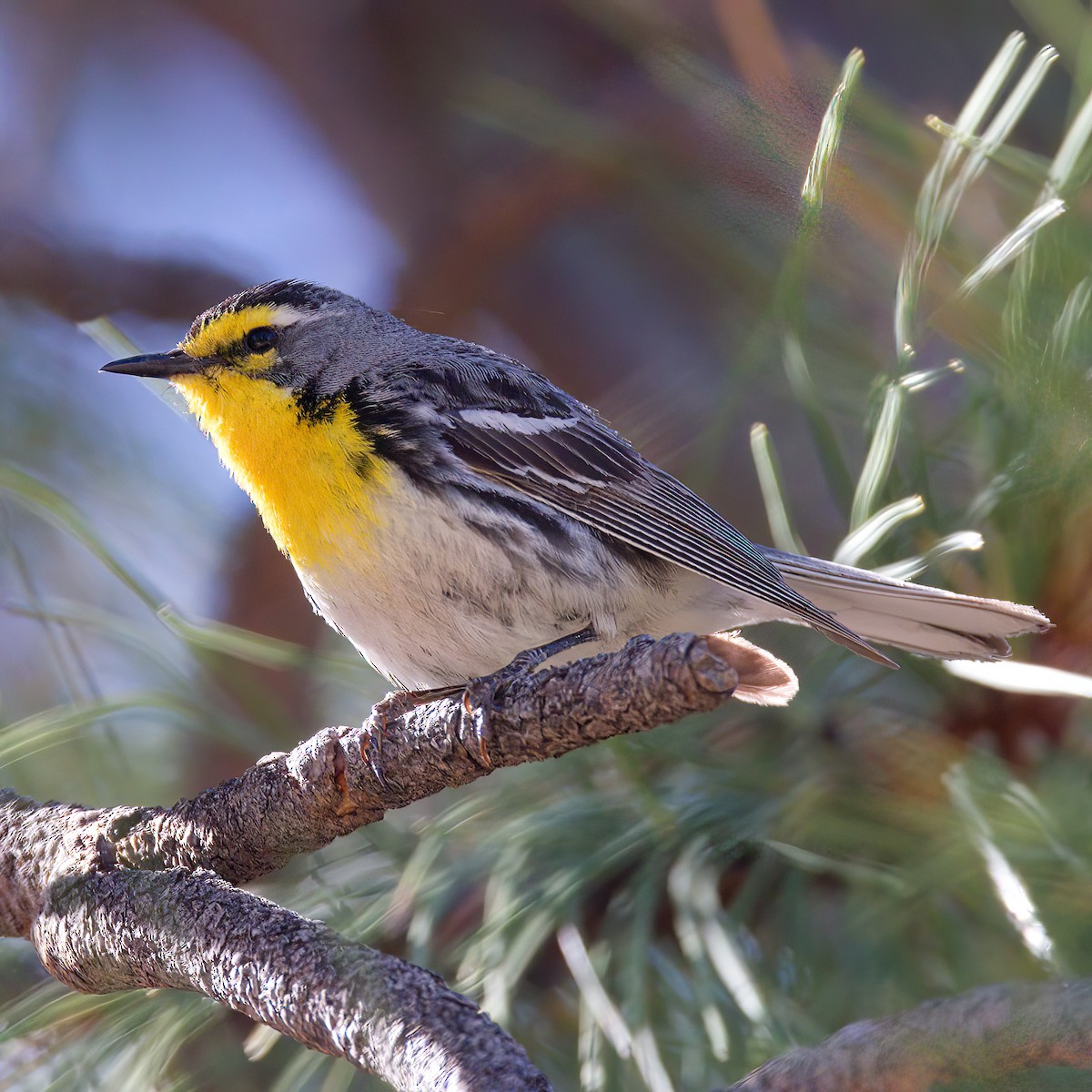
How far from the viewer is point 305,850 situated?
1392mm

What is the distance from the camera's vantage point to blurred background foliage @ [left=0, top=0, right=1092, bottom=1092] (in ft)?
4.20

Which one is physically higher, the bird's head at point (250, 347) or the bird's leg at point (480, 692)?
the bird's head at point (250, 347)

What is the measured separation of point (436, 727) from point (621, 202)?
1.56m

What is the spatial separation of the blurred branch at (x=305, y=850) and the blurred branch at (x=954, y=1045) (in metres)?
0.22

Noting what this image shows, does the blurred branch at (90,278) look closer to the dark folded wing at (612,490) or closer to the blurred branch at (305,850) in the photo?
the dark folded wing at (612,490)

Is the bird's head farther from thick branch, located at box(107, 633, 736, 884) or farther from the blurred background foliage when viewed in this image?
thick branch, located at box(107, 633, 736, 884)

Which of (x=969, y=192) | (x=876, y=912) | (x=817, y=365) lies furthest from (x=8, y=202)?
(x=876, y=912)

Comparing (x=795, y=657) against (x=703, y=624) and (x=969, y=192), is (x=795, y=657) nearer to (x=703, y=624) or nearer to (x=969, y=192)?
(x=703, y=624)

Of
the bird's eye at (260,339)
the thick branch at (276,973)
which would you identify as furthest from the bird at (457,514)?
the thick branch at (276,973)

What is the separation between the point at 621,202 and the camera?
8.17 feet

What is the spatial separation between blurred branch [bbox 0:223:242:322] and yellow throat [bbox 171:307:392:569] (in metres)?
0.44

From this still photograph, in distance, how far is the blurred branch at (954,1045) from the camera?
0.83 m

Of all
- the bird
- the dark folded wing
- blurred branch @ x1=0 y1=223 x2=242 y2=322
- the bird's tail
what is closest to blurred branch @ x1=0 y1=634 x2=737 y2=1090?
the bird

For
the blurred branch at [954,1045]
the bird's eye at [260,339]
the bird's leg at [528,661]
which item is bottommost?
the bird's leg at [528,661]
